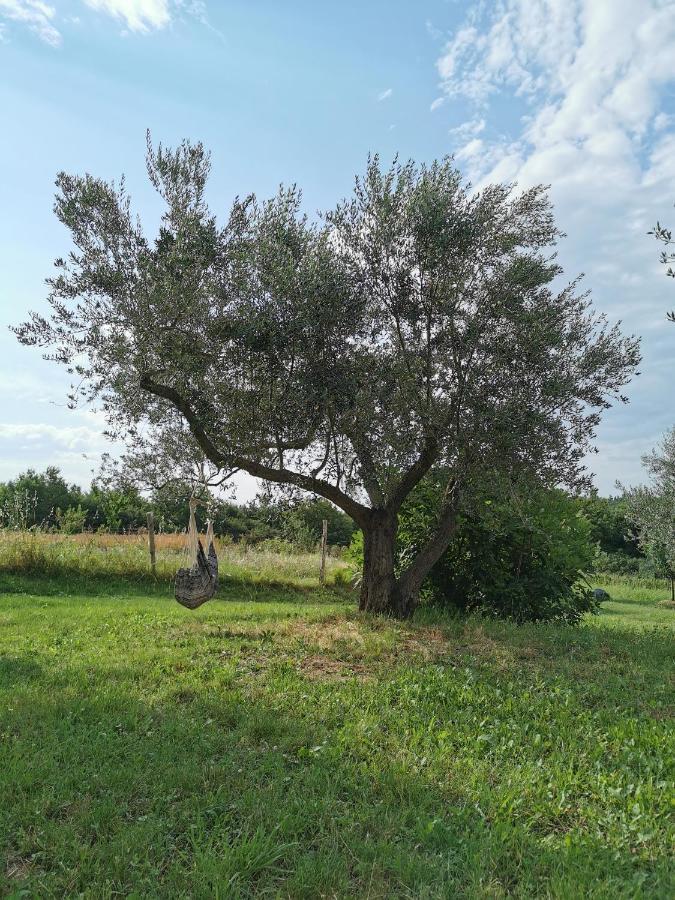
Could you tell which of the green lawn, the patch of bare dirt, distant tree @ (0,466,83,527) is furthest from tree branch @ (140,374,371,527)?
distant tree @ (0,466,83,527)

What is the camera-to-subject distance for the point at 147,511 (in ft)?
92.0

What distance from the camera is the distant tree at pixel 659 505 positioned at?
22797 millimetres

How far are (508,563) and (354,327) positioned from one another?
684 cm

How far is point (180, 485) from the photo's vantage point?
11219mm

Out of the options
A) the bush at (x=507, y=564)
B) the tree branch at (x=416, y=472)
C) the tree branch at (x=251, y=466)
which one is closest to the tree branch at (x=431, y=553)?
the tree branch at (x=416, y=472)

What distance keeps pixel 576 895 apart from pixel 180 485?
29.9ft

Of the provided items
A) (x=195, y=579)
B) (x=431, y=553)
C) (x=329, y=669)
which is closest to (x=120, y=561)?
(x=195, y=579)

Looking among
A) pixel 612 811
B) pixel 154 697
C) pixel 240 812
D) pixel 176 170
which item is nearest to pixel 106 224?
pixel 176 170

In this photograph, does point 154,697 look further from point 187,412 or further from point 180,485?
point 180,485

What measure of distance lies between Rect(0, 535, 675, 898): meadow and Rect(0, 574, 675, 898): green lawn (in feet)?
0.05

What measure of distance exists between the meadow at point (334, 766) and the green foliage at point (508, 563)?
3.52 m

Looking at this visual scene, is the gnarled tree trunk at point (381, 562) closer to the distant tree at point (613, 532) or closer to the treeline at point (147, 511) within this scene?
the treeline at point (147, 511)

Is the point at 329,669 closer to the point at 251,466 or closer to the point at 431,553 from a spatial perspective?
the point at 251,466

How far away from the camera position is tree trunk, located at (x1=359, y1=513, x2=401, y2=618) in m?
11.2
